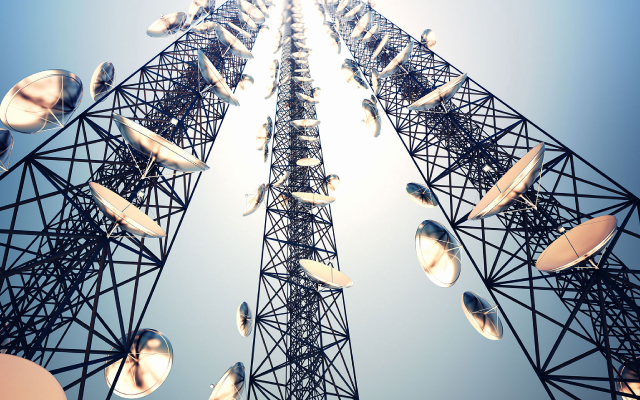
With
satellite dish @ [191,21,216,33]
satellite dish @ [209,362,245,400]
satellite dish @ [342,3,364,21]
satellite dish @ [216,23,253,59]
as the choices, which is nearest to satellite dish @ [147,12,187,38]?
satellite dish @ [191,21,216,33]

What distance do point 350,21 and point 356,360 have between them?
27.8m

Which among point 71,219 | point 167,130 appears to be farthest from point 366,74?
point 71,219

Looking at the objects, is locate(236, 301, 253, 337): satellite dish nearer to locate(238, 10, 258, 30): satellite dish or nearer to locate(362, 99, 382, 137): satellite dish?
locate(362, 99, 382, 137): satellite dish

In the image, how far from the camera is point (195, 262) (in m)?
24.2

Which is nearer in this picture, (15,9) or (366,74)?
(366,74)

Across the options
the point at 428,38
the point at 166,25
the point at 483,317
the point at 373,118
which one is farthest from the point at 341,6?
the point at 483,317

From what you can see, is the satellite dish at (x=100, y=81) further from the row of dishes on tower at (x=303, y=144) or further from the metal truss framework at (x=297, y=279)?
the metal truss framework at (x=297, y=279)

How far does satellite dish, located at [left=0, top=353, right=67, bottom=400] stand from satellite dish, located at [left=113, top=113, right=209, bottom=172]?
416cm

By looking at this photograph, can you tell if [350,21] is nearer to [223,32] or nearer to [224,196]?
[223,32]

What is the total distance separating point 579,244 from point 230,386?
1082cm

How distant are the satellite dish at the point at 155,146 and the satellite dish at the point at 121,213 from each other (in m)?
1.29

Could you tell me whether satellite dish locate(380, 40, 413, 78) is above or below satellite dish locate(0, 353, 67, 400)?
above

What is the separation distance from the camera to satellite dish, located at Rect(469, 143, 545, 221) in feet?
18.2

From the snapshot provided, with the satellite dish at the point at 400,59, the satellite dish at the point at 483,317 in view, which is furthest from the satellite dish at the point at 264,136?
the satellite dish at the point at 483,317
